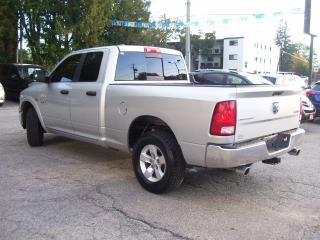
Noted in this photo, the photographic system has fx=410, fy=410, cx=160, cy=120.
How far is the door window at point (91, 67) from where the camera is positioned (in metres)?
6.18

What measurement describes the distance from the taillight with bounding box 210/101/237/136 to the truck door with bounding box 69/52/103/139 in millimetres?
2109

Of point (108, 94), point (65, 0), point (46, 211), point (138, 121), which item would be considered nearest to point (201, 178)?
point (138, 121)

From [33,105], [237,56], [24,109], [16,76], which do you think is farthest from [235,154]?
[237,56]

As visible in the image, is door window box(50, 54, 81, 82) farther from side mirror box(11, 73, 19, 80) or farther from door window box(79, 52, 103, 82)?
side mirror box(11, 73, 19, 80)

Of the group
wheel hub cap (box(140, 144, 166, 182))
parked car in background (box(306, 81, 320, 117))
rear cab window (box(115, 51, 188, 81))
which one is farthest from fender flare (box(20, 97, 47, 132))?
parked car in background (box(306, 81, 320, 117))

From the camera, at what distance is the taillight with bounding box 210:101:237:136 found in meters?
4.38

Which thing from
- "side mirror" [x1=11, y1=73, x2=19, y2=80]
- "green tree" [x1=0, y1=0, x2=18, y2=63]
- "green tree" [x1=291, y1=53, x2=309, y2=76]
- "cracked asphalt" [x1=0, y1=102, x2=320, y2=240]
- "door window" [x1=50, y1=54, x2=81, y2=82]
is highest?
"green tree" [x1=0, y1=0, x2=18, y2=63]

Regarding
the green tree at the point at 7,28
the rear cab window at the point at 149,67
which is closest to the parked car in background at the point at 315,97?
the rear cab window at the point at 149,67

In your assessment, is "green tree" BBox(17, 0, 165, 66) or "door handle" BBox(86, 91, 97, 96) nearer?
"door handle" BBox(86, 91, 97, 96)

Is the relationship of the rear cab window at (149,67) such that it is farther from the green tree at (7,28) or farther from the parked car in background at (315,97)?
the green tree at (7,28)

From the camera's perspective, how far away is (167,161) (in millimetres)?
4914

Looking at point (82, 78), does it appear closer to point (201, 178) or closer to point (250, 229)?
point (201, 178)

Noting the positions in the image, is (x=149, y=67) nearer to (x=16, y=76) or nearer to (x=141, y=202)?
(x=141, y=202)

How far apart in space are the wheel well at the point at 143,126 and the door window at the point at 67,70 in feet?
5.37
